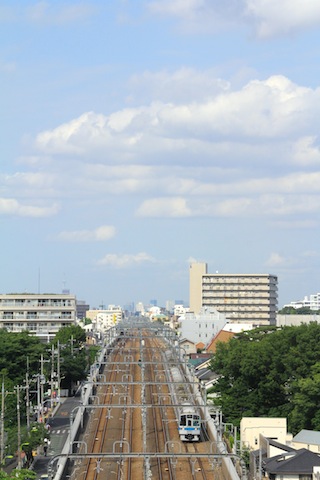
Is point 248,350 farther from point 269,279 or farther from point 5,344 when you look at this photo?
point 269,279

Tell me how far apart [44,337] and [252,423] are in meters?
65.0

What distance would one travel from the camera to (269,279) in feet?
468

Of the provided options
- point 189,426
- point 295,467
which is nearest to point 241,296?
point 295,467

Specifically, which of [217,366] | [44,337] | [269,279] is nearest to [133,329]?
[44,337]

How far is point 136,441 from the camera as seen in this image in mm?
37844

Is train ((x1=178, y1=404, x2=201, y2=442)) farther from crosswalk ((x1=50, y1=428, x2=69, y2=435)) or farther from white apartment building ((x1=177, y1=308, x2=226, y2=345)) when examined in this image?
white apartment building ((x1=177, y1=308, x2=226, y2=345))

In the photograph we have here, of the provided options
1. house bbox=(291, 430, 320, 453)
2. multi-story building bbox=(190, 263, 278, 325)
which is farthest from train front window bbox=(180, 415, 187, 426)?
multi-story building bbox=(190, 263, 278, 325)

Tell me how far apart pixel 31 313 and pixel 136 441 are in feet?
242

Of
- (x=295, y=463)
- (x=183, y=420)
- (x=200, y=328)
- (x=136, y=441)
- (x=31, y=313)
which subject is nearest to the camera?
(x=183, y=420)

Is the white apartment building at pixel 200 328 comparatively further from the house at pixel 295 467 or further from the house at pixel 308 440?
the house at pixel 295 467

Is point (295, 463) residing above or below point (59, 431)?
above

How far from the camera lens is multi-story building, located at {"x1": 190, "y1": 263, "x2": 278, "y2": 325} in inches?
5561

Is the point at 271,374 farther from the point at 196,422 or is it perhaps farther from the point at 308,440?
the point at 196,422

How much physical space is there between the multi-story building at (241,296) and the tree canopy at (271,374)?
277 feet
